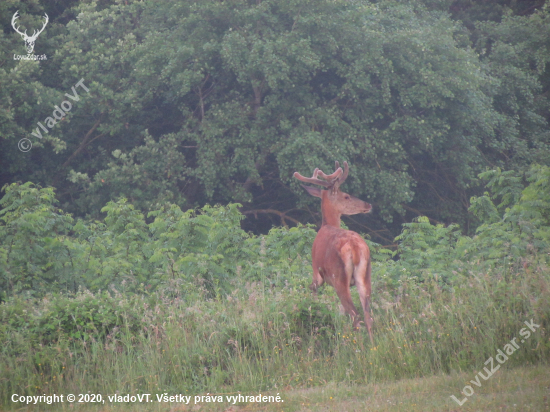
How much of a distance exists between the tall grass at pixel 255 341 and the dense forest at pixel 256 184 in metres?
0.03

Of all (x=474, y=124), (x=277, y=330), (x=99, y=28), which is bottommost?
(x=474, y=124)

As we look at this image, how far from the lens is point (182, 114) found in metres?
19.5

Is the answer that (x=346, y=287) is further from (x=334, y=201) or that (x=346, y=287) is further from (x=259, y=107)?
(x=259, y=107)

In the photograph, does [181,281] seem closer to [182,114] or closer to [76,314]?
[76,314]

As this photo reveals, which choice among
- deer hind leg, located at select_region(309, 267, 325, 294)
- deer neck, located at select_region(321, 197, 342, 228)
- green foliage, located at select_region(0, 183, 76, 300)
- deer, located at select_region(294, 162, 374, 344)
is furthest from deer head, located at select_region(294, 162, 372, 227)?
green foliage, located at select_region(0, 183, 76, 300)

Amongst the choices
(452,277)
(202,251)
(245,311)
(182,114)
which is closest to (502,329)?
(452,277)

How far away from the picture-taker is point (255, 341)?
6555 mm

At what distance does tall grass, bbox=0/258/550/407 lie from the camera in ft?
19.6

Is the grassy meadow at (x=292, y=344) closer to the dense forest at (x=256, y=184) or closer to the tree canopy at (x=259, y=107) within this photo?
the dense forest at (x=256, y=184)

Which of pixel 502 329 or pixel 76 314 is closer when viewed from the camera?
pixel 502 329

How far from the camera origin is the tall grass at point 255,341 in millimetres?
5988

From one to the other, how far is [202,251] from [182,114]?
1038 centimetres

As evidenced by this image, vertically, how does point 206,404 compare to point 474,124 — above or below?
above

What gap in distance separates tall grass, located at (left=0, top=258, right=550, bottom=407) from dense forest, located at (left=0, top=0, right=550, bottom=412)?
0.08 ft
